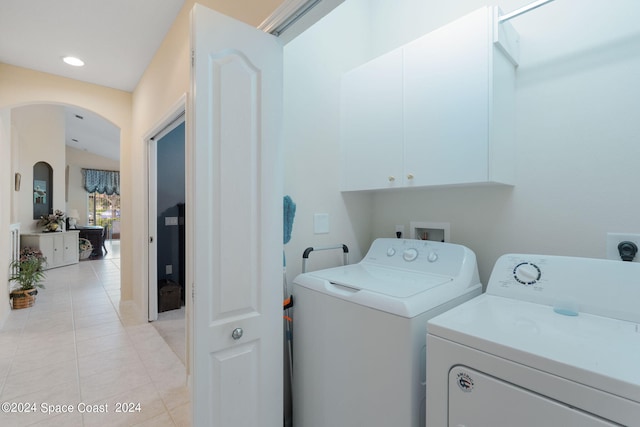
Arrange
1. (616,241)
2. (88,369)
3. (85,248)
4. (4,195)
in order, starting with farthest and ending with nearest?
1. (85,248)
2. (4,195)
3. (88,369)
4. (616,241)

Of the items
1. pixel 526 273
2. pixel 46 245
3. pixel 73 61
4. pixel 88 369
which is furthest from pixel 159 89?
pixel 46 245

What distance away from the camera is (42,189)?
6062 millimetres

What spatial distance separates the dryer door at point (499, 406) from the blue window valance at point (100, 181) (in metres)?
11.1

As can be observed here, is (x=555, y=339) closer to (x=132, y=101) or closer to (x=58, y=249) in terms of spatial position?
(x=132, y=101)

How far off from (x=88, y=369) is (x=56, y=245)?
16.6 ft

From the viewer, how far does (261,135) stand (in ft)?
4.13

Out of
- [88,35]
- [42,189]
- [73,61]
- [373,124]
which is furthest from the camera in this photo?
[42,189]

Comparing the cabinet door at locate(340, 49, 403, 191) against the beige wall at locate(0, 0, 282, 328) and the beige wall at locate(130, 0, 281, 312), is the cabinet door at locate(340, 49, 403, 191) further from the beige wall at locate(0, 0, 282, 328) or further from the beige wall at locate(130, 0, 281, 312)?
the beige wall at locate(0, 0, 282, 328)

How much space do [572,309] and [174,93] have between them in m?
2.73

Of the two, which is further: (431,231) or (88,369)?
(88,369)

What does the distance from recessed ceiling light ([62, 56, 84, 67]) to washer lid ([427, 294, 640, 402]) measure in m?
3.76

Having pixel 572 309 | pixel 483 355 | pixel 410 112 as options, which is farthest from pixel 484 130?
pixel 483 355

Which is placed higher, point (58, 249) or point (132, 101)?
point (132, 101)

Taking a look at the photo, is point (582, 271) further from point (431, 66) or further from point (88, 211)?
point (88, 211)
